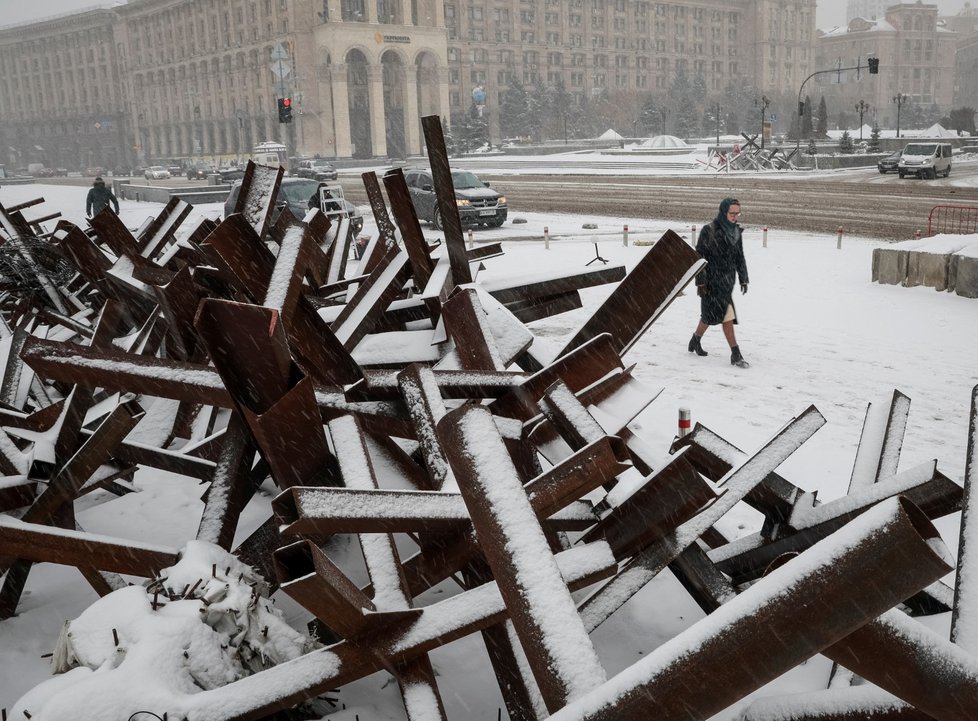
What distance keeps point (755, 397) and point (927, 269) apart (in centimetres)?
655

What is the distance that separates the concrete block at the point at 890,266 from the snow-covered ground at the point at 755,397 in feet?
0.69

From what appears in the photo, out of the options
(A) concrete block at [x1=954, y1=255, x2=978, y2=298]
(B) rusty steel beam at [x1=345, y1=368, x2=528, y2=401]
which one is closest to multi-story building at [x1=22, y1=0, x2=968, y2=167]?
(A) concrete block at [x1=954, y1=255, x2=978, y2=298]

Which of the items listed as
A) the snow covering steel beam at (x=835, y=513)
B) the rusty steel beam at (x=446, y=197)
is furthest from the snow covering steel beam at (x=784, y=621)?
the rusty steel beam at (x=446, y=197)

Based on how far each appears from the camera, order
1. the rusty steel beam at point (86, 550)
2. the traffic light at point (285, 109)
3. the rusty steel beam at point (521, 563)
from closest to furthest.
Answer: the rusty steel beam at point (521, 563) < the rusty steel beam at point (86, 550) < the traffic light at point (285, 109)

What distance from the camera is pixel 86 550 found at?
2.88m

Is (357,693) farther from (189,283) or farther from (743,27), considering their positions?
(743,27)

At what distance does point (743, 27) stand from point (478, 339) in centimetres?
14594

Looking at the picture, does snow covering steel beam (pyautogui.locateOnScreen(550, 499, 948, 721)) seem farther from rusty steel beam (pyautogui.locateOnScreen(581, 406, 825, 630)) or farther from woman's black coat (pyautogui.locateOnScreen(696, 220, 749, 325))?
woman's black coat (pyautogui.locateOnScreen(696, 220, 749, 325))

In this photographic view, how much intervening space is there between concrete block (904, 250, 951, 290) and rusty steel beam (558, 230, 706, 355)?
10.4 m

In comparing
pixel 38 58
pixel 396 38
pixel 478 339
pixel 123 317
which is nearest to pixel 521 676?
pixel 478 339

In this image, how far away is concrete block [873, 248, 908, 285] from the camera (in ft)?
42.7

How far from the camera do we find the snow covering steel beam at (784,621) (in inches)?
58.0

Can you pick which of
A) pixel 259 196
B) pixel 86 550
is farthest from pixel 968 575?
pixel 259 196

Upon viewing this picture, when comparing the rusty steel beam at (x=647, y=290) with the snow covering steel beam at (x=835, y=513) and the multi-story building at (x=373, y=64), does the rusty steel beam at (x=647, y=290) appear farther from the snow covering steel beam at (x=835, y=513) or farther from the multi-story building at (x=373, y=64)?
the multi-story building at (x=373, y=64)
